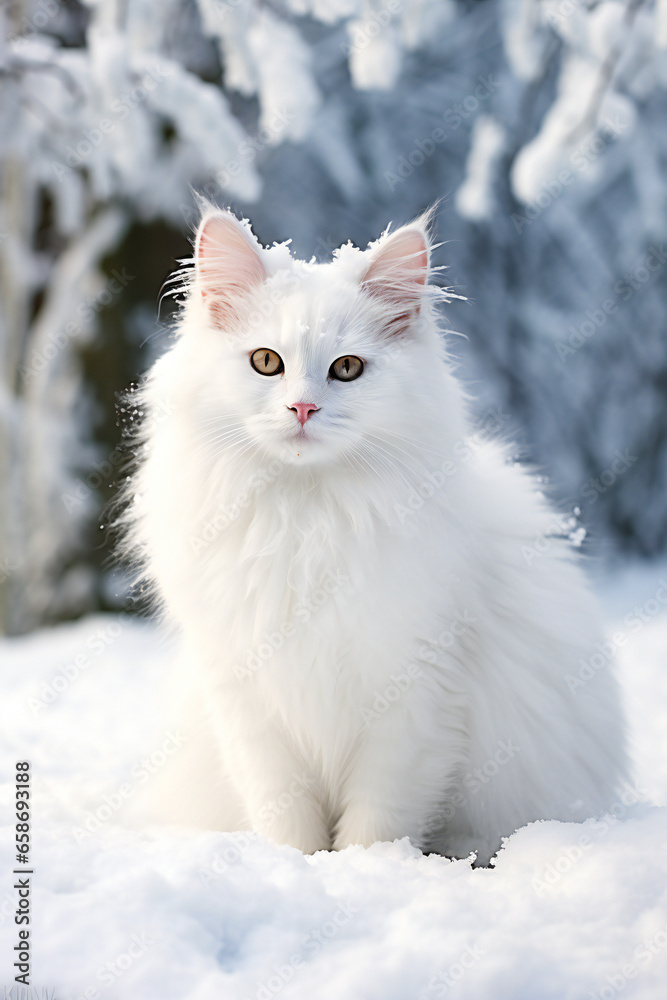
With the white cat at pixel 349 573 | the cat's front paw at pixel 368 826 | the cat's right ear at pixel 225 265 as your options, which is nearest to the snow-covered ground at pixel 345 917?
the cat's front paw at pixel 368 826

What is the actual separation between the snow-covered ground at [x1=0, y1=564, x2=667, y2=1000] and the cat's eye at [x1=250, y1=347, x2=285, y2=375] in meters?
0.85

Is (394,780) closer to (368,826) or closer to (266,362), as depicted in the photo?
(368,826)

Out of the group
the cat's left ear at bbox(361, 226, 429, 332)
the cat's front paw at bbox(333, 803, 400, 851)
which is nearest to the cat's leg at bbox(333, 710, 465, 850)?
the cat's front paw at bbox(333, 803, 400, 851)

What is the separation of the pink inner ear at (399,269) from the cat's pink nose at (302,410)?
0.35m

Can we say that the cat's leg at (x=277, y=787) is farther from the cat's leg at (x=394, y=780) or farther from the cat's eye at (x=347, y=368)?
the cat's eye at (x=347, y=368)

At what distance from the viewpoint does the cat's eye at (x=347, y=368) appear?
1464 mm

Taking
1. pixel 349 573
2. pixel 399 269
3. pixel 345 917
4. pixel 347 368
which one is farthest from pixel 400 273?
pixel 345 917

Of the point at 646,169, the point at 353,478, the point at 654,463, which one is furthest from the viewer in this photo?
the point at 654,463

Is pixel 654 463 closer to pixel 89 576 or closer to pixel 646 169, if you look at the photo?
pixel 646 169

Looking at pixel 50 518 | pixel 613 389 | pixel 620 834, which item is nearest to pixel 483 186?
pixel 613 389

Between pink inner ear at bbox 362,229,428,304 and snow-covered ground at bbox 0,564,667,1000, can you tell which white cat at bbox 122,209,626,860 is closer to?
pink inner ear at bbox 362,229,428,304

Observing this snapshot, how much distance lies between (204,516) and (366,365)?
44cm

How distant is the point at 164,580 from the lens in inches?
64.6

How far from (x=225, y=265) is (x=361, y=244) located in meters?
2.91
